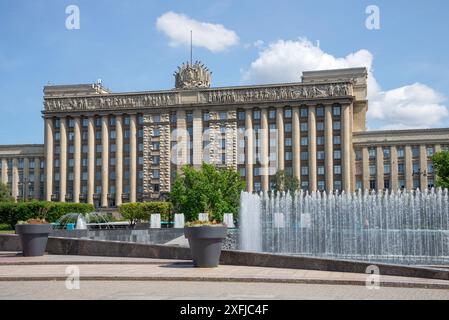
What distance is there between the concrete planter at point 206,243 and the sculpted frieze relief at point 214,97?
70.6 meters

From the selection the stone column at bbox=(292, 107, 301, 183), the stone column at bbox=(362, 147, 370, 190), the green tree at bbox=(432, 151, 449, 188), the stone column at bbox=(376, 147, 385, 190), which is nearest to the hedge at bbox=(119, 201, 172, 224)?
the stone column at bbox=(292, 107, 301, 183)

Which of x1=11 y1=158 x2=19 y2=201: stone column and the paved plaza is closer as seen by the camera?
the paved plaza

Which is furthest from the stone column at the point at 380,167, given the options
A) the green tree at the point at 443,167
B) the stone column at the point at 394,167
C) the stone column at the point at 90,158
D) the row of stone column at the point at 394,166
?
the stone column at the point at 90,158

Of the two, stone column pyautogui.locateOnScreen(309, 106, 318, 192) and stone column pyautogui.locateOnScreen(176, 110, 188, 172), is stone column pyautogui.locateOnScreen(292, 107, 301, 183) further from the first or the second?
stone column pyautogui.locateOnScreen(176, 110, 188, 172)

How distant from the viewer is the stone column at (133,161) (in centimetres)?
8988

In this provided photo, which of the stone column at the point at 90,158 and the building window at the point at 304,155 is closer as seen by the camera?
the building window at the point at 304,155

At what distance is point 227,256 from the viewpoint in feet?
53.7

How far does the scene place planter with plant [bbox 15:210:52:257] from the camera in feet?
61.2

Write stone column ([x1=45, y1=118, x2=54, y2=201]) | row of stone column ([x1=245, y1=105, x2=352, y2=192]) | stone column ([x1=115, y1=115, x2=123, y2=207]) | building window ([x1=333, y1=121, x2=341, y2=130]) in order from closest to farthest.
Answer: row of stone column ([x1=245, y1=105, x2=352, y2=192])
building window ([x1=333, y1=121, x2=341, y2=130])
stone column ([x1=115, y1=115, x2=123, y2=207])
stone column ([x1=45, y1=118, x2=54, y2=201])

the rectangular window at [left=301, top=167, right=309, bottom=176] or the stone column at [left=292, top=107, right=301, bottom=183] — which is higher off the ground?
the stone column at [left=292, top=107, right=301, bottom=183]

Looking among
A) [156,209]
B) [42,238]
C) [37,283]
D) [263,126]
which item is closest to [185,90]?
[263,126]

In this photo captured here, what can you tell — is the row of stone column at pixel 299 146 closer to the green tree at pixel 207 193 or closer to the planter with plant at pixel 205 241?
the green tree at pixel 207 193

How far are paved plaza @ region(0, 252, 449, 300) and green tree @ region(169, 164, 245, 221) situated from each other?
51.8 meters
